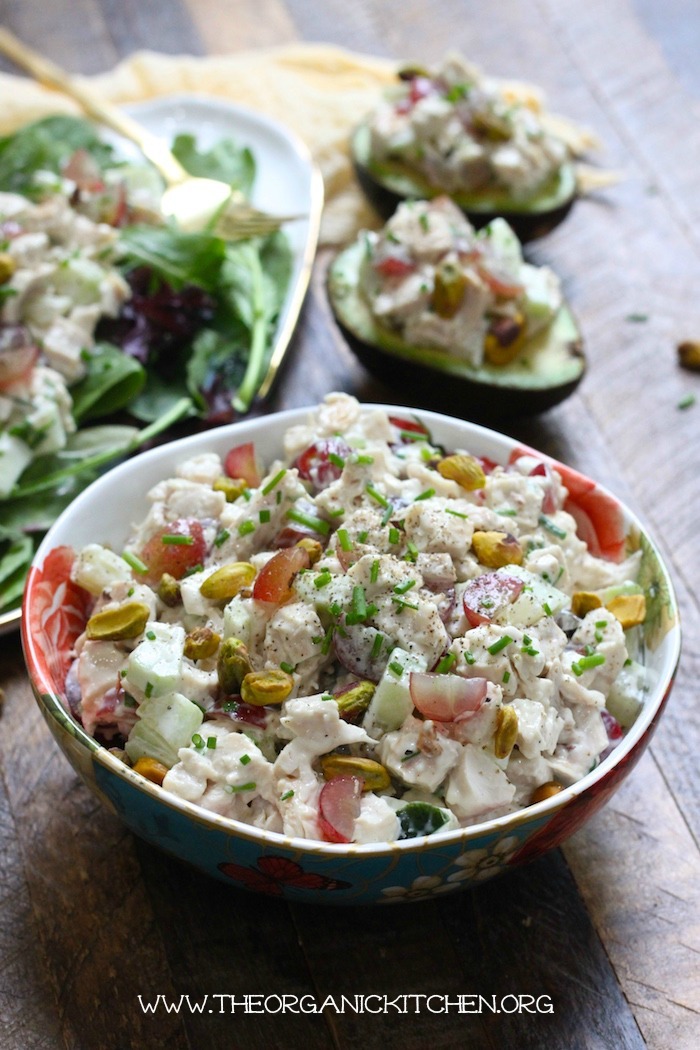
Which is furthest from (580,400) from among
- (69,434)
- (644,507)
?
(69,434)

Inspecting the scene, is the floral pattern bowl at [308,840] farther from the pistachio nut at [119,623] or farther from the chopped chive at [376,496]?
the chopped chive at [376,496]

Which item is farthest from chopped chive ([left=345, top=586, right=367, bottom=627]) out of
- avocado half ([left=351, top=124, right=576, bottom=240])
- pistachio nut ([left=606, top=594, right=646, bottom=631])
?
avocado half ([left=351, top=124, right=576, bottom=240])

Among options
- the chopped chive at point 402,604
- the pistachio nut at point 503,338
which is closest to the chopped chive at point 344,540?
the chopped chive at point 402,604

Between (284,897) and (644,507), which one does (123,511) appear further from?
(644,507)

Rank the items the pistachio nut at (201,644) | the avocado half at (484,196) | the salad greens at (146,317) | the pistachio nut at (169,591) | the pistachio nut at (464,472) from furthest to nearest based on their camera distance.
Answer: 1. the avocado half at (484,196)
2. the salad greens at (146,317)
3. the pistachio nut at (464,472)
4. the pistachio nut at (169,591)
5. the pistachio nut at (201,644)

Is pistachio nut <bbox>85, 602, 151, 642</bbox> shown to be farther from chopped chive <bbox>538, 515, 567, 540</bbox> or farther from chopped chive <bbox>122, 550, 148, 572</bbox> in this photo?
chopped chive <bbox>538, 515, 567, 540</bbox>

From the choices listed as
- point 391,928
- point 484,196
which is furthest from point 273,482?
point 484,196

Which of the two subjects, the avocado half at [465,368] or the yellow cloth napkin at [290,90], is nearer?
the avocado half at [465,368]
